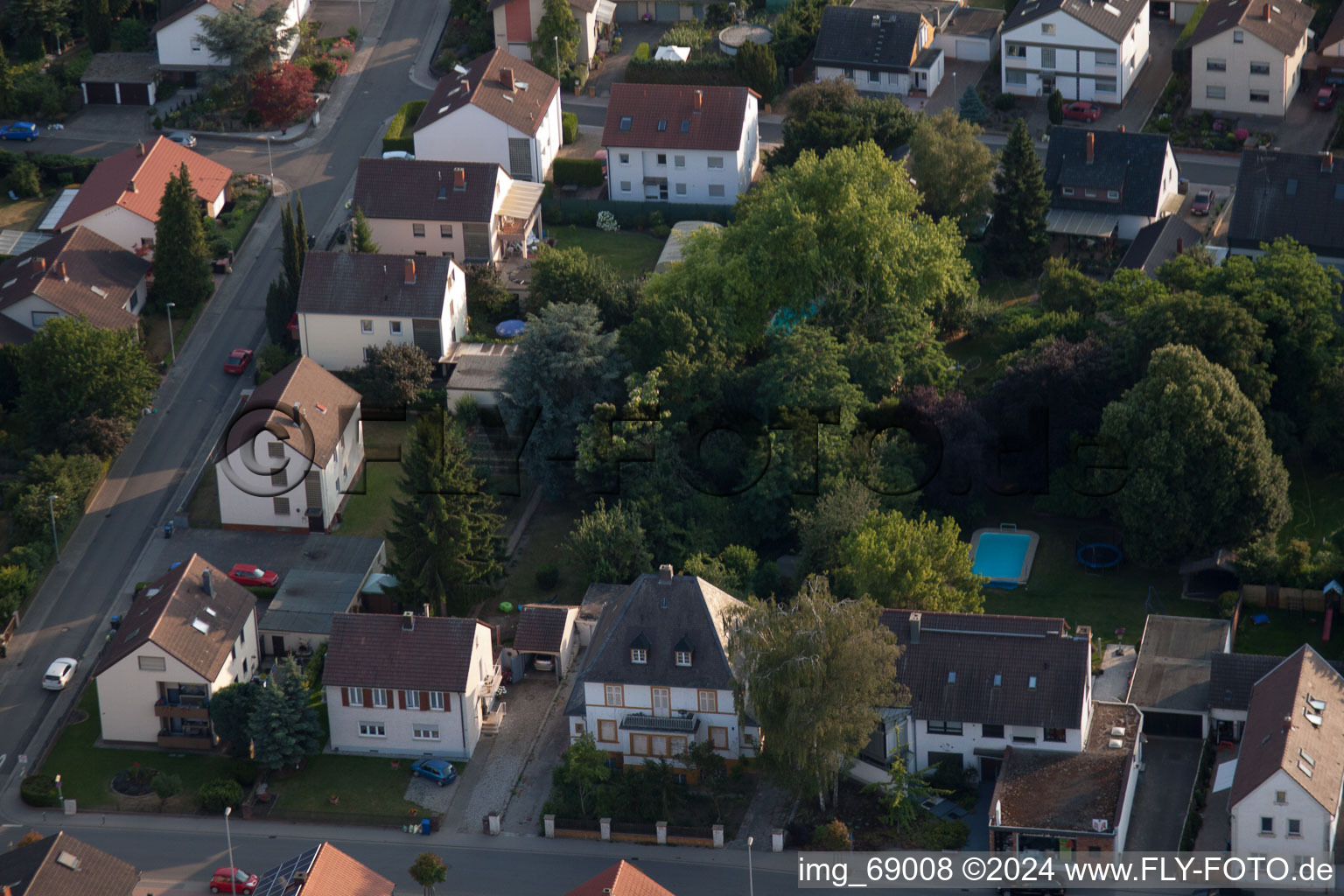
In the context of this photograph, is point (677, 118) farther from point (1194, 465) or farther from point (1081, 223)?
point (1194, 465)

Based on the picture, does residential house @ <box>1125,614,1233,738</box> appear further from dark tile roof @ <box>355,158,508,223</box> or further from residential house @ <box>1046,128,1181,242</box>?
dark tile roof @ <box>355,158,508,223</box>

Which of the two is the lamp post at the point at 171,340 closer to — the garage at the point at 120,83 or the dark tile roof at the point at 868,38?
the garage at the point at 120,83

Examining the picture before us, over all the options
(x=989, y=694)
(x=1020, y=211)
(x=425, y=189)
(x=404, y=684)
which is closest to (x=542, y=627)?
(x=404, y=684)

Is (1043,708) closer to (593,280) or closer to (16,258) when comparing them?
(593,280)

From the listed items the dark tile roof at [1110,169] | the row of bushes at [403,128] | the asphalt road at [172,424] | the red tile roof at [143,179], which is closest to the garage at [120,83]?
the asphalt road at [172,424]

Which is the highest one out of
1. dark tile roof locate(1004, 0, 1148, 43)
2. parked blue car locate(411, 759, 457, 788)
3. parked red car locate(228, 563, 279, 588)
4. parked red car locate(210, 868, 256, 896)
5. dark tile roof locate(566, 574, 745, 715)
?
dark tile roof locate(1004, 0, 1148, 43)

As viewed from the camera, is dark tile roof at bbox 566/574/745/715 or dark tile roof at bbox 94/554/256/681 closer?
dark tile roof at bbox 566/574/745/715

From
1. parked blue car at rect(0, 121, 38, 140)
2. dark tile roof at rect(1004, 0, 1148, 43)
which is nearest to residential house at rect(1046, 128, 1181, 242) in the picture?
dark tile roof at rect(1004, 0, 1148, 43)

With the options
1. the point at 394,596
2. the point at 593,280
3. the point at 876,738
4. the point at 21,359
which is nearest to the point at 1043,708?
the point at 876,738
